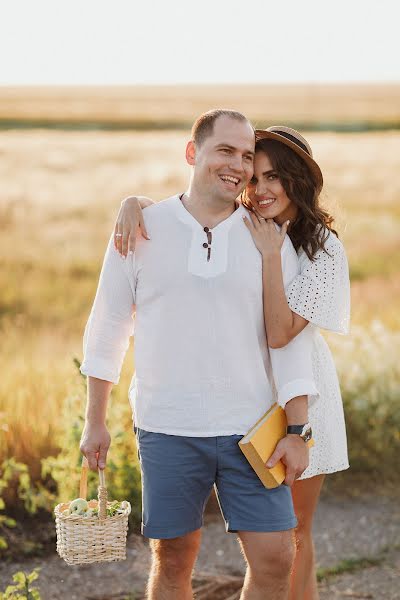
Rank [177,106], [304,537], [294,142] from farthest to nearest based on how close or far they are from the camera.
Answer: [177,106]
[304,537]
[294,142]

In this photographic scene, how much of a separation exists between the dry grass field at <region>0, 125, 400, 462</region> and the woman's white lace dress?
1616 mm

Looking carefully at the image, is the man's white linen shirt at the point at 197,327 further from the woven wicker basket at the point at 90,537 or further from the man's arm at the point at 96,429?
the woven wicker basket at the point at 90,537

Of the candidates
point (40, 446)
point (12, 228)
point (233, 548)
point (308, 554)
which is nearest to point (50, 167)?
point (12, 228)

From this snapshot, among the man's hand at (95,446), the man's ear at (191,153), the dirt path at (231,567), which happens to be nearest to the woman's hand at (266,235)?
the man's ear at (191,153)

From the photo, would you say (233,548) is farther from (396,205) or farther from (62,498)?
(396,205)

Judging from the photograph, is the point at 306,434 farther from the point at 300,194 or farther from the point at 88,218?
the point at 88,218

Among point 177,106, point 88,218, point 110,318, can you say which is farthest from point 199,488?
point 177,106

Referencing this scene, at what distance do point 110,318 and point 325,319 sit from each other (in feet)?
2.00

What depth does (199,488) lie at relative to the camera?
9.73 ft

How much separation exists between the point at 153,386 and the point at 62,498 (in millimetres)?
1829

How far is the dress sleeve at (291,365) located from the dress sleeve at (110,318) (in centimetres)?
43

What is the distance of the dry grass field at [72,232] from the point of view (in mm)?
5414

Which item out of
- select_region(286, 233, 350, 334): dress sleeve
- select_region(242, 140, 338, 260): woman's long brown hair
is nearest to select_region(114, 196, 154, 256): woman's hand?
select_region(242, 140, 338, 260): woman's long brown hair

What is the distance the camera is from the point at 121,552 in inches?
118
